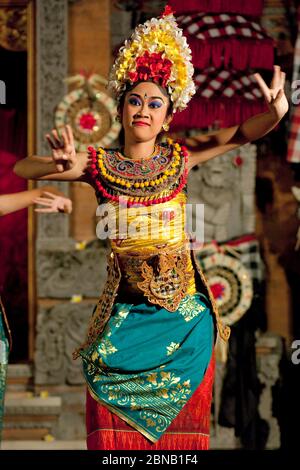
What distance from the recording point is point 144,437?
13.1 feet

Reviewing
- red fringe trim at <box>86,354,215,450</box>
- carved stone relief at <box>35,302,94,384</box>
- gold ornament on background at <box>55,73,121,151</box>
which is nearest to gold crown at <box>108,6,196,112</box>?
red fringe trim at <box>86,354,215,450</box>

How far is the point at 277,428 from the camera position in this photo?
6367 millimetres

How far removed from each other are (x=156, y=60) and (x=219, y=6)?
7.64 ft

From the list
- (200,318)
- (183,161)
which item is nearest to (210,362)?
(200,318)

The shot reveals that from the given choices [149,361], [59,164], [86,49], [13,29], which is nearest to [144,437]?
[149,361]

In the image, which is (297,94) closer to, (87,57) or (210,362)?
(87,57)

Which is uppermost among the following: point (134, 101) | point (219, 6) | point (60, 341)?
point (219, 6)

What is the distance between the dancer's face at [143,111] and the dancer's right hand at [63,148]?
1.11 feet

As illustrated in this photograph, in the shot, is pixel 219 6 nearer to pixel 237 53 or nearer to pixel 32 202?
pixel 237 53

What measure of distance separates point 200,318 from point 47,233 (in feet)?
8.18

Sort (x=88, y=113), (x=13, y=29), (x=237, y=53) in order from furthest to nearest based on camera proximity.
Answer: (x=13, y=29) < (x=88, y=113) < (x=237, y=53)

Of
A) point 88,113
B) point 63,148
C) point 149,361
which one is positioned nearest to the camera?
point 63,148

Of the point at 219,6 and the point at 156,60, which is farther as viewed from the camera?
the point at 219,6

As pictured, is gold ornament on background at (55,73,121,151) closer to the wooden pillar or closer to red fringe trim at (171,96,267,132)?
the wooden pillar
